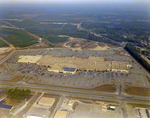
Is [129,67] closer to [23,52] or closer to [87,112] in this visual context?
[87,112]

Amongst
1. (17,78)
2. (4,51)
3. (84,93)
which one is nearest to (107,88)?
(84,93)

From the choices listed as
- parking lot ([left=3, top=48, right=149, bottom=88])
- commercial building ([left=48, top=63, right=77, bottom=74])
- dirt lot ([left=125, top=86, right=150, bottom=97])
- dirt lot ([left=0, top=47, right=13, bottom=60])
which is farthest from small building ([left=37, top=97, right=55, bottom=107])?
dirt lot ([left=0, top=47, right=13, bottom=60])

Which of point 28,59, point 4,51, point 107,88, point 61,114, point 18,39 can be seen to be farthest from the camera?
point 18,39

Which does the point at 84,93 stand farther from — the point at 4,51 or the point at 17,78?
the point at 4,51

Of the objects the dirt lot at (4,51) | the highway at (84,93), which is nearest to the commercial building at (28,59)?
the dirt lot at (4,51)

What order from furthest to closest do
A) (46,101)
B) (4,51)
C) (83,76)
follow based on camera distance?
(4,51)
(83,76)
(46,101)

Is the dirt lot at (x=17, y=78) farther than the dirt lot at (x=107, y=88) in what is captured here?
Yes

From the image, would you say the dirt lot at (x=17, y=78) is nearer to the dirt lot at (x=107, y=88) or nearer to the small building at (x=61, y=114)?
the small building at (x=61, y=114)

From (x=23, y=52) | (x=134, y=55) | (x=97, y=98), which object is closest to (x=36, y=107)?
(x=97, y=98)

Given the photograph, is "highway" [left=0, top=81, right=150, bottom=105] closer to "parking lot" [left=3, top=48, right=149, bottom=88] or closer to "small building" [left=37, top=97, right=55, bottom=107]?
"parking lot" [left=3, top=48, right=149, bottom=88]
